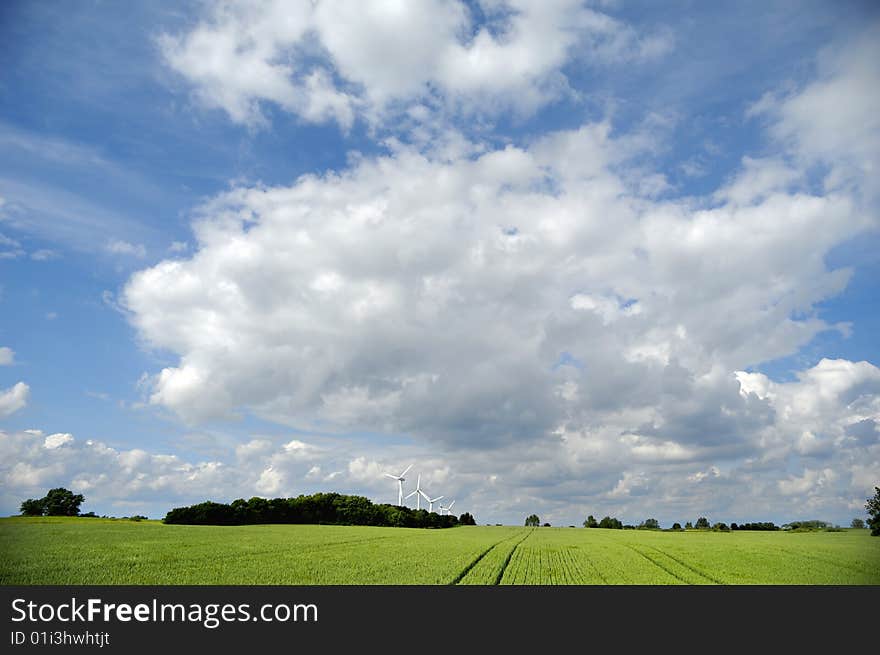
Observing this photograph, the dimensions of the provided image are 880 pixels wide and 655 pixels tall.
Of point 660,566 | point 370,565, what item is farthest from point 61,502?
point 660,566

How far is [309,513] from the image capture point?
15938cm

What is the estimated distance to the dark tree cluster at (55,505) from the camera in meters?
137

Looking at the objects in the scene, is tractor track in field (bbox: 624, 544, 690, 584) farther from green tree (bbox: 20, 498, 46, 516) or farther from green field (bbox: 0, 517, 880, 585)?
A: green tree (bbox: 20, 498, 46, 516)

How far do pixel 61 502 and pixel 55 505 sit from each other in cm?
133

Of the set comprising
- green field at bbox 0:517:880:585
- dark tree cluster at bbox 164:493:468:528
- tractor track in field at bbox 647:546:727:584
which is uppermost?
dark tree cluster at bbox 164:493:468:528

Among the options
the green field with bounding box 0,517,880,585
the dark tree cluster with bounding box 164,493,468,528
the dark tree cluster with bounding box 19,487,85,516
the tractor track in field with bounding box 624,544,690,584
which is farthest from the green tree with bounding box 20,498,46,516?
the tractor track in field with bounding box 624,544,690,584

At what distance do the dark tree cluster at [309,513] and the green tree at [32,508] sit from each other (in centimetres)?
3739

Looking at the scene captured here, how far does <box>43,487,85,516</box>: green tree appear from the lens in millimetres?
138250

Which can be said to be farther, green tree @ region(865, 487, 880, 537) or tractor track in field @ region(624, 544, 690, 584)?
green tree @ region(865, 487, 880, 537)

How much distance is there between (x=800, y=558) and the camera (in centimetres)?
6325

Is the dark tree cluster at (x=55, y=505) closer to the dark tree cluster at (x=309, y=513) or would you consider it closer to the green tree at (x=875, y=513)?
the dark tree cluster at (x=309, y=513)

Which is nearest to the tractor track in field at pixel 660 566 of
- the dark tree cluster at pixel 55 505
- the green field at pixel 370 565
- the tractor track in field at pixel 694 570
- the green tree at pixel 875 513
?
the green field at pixel 370 565
